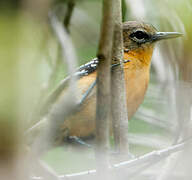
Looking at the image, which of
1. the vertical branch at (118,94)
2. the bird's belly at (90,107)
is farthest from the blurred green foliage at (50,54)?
the vertical branch at (118,94)

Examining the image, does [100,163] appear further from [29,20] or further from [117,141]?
[29,20]

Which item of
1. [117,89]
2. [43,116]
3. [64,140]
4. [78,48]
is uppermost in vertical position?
[78,48]

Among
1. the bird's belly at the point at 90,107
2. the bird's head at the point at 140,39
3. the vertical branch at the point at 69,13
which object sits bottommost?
the bird's belly at the point at 90,107

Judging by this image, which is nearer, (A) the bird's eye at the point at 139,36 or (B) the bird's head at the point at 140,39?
(B) the bird's head at the point at 140,39

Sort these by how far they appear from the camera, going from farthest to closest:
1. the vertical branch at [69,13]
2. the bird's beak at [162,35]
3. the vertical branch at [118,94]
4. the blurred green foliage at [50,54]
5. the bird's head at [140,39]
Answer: the vertical branch at [69,13] → the bird's head at [140,39] → the bird's beak at [162,35] → the blurred green foliage at [50,54] → the vertical branch at [118,94]

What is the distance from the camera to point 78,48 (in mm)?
5148

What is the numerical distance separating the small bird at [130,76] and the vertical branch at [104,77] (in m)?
1.35

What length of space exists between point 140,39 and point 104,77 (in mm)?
2204

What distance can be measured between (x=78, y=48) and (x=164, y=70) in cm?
125

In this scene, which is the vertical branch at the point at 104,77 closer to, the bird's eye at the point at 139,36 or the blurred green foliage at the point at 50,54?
the blurred green foliage at the point at 50,54

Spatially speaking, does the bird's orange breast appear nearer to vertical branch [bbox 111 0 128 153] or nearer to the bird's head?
the bird's head

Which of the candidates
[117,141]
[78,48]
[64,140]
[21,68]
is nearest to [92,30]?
[78,48]

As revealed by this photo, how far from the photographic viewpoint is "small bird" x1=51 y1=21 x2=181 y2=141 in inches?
141

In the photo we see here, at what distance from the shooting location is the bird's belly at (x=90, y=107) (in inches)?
140
